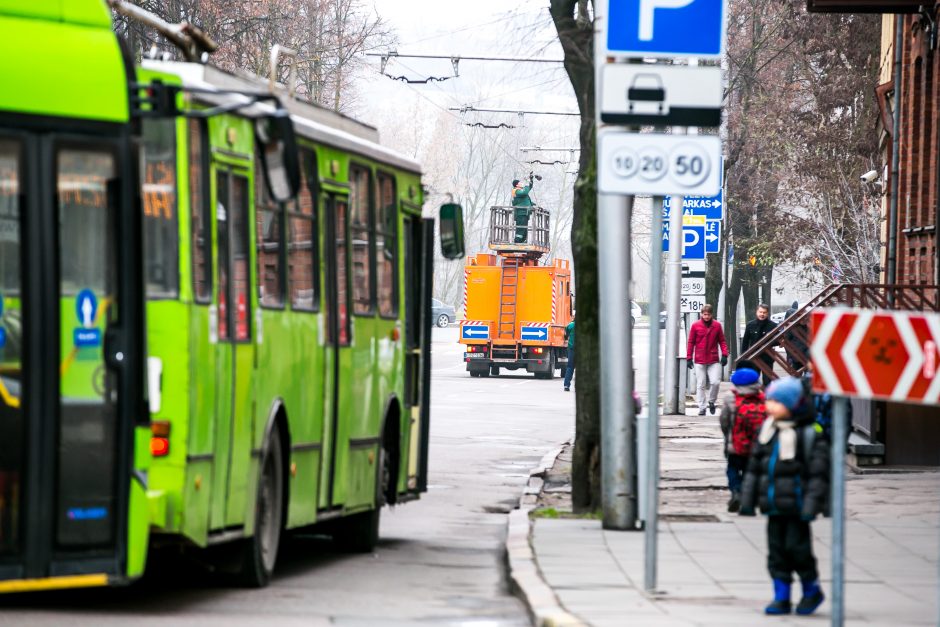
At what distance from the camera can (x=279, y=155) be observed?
377 inches

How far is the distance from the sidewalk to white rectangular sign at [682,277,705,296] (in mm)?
12250

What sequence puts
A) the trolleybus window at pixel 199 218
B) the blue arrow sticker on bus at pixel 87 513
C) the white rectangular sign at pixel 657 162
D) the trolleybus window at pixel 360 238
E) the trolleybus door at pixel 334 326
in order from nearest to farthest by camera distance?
1. the blue arrow sticker on bus at pixel 87 513
2. the trolleybus window at pixel 199 218
3. the white rectangular sign at pixel 657 162
4. the trolleybus door at pixel 334 326
5. the trolleybus window at pixel 360 238

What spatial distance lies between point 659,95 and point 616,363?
353cm

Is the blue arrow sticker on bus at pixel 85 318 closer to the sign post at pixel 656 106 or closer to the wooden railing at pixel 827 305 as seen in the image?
the sign post at pixel 656 106

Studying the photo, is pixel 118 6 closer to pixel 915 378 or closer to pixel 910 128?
pixel 915 378

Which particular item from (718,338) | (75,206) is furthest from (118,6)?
(718,338)

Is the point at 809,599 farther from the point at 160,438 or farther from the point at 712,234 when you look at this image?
the point at 712,234

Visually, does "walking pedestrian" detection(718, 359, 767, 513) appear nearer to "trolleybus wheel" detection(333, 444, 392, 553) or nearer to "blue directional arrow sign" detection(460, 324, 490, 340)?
"trolleybus wheel" detection(333, 444, 392, 553)

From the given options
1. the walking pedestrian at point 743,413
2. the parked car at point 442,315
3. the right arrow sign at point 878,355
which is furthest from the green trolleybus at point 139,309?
the parked car at point 442,315

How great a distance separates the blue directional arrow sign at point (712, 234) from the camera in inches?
1197

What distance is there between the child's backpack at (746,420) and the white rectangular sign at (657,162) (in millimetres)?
4830

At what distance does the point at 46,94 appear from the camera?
8922mm

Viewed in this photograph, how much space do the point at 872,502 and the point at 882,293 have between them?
4.64 meters

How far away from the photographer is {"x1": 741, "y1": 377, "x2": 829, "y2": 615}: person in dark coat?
10070 millimetres
